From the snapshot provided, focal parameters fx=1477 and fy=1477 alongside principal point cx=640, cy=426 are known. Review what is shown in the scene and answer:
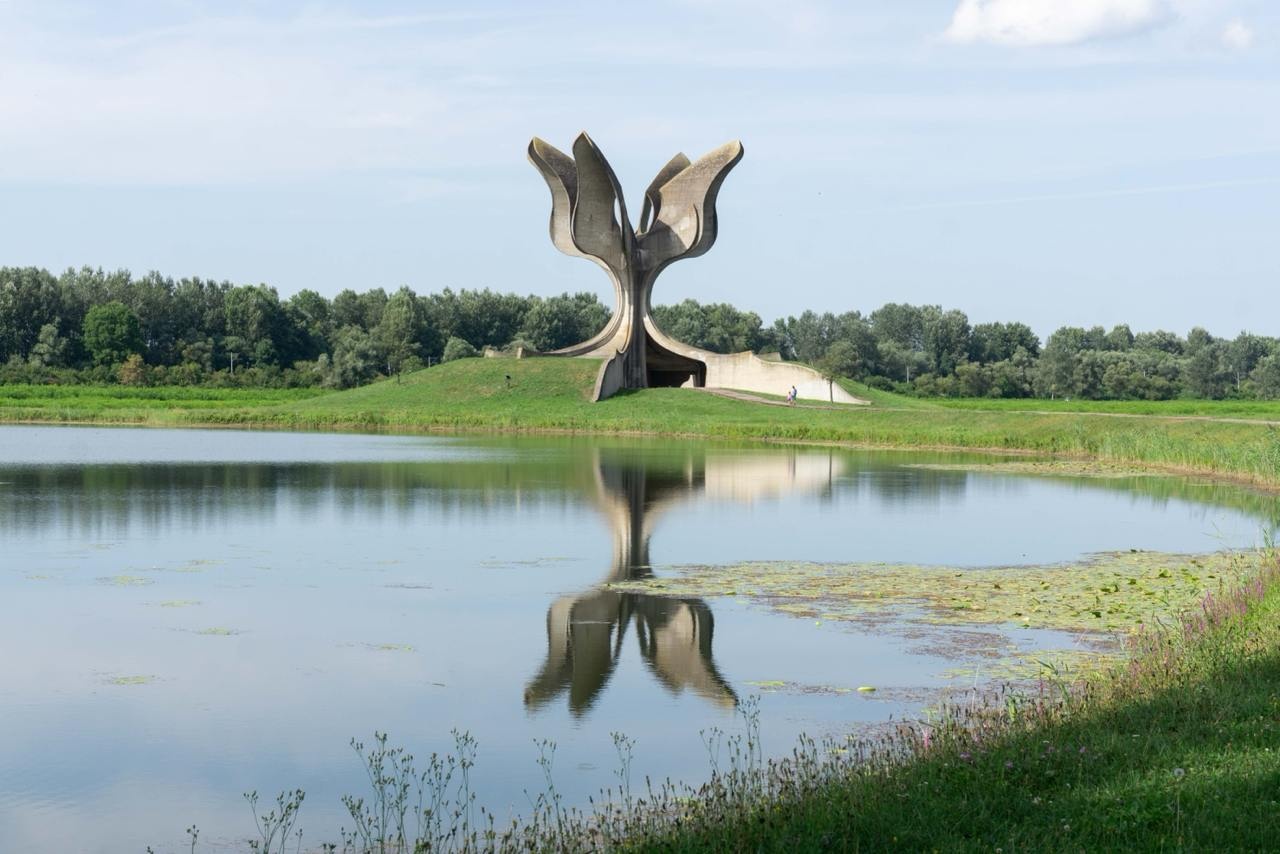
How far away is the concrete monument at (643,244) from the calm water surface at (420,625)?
2618 centimetres

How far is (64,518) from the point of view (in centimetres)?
1931

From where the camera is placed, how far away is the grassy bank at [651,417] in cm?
3256

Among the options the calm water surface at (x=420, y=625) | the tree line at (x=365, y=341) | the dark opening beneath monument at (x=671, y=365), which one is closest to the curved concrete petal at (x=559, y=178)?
the dark opening beneath monument at (x=671, y=365)

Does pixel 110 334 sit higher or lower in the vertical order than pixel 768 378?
higher

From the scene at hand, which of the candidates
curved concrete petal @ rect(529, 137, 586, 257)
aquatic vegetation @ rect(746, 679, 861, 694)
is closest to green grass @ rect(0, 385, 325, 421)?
curved concrete petal @ rect(529, 137, 586, 257)

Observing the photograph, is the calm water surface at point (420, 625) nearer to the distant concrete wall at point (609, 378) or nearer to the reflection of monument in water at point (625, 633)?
the reflection of monument in water at point (625, 633)

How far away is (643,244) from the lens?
5456 centimetres

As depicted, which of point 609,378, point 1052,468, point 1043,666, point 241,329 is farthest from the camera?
Answer: point 241,329

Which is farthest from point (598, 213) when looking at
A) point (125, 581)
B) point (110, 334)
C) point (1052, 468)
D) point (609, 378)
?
point (125, 581)

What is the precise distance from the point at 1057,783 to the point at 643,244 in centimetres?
4879

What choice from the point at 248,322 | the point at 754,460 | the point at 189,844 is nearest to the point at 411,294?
the point at 248,322

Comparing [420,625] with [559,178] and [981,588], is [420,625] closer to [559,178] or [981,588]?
[981,588]

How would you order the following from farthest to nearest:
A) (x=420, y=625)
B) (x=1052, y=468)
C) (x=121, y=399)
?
(x=121, y=399) → (x=1052, y=468) → (x=420, y=625)

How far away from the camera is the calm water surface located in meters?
8.03
